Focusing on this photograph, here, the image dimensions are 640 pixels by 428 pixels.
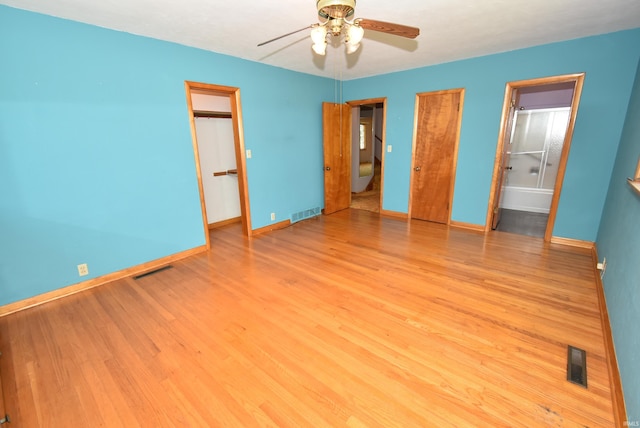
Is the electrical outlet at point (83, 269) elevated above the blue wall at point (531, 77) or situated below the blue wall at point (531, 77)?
below

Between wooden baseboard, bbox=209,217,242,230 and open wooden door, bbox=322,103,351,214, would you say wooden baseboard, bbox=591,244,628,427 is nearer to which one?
open wooden door, bbox=322,103,351,214

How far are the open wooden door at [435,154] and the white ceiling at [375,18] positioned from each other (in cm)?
82

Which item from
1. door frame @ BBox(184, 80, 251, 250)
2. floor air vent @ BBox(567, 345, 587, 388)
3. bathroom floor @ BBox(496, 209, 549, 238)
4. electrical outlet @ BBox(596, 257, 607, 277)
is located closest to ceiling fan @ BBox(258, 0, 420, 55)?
door frame @ BBox(184, 80, 251, 250)

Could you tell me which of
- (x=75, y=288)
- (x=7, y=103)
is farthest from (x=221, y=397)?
(x=7, y=103)

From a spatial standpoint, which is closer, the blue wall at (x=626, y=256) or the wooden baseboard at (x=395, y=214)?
the blue wall at (x=626, y=256)

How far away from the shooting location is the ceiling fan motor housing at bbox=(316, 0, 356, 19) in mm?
1669

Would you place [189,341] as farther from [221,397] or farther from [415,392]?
[415,392]

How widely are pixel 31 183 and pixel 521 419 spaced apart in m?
3.99

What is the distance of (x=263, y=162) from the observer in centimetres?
429

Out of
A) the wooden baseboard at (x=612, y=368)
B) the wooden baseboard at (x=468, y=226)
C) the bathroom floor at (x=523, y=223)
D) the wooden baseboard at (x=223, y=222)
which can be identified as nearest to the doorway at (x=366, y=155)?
the wooden baseboard at (x=468, y=226)

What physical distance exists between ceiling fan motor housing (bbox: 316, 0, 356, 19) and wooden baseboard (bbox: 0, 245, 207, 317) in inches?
123

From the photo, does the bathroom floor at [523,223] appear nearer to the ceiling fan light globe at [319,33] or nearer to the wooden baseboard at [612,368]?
the wooden baseboard at [612,368]

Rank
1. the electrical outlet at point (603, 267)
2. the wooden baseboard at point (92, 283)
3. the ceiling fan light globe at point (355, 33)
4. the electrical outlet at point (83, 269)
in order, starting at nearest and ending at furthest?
1. the ceiling fan light globe at point (355, 33)
2. the wooden baseboard at point (92, 283)
3. the electrical outlet at point (603, 267)
4. the electrical outlet at point (83, 269)

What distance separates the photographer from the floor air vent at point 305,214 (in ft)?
16.2
